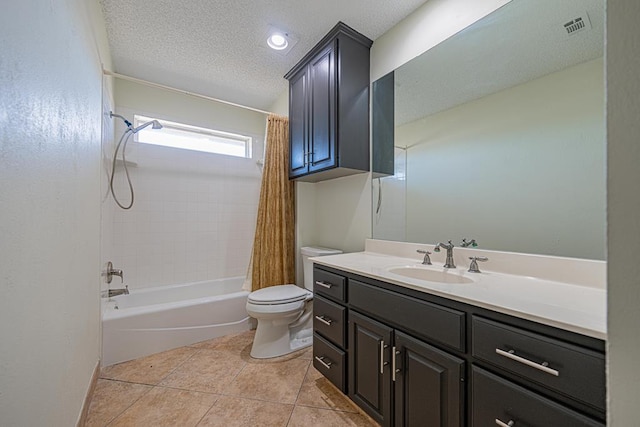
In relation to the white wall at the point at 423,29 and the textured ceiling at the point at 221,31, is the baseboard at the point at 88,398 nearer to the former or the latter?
the textured ceiling at the point at 221,31

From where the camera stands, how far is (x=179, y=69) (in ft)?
7.45

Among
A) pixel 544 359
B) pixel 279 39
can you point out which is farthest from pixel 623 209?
pixel 279 39

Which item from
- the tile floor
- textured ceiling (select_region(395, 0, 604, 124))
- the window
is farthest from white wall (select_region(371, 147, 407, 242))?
the window

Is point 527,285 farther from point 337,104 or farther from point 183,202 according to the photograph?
point 183,202

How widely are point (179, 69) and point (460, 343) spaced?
285 centimetres

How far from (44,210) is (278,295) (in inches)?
56.3

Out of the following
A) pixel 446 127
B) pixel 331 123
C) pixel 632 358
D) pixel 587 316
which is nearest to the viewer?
pixel 632 358

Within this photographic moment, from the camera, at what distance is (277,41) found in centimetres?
189

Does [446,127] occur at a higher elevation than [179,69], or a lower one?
lower

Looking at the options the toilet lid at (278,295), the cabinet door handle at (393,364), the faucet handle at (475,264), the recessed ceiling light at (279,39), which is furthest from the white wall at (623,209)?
the recessed ceiling light at (279,39)

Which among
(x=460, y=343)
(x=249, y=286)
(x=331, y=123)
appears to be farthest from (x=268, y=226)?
(x=460, y=343)

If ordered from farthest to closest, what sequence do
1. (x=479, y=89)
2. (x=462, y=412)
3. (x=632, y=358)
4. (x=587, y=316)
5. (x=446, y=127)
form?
(x=446, y=127) → (x=479, y=89) → (x=462, y=412) → (x=587, y=316) → (x=632, y=358)

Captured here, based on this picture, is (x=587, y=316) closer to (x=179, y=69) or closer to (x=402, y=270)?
(x=402, y=270)

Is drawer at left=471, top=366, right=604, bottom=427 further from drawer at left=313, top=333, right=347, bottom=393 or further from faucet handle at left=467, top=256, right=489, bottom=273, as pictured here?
drawer at left=313, top=333, right=347, bottom=393
